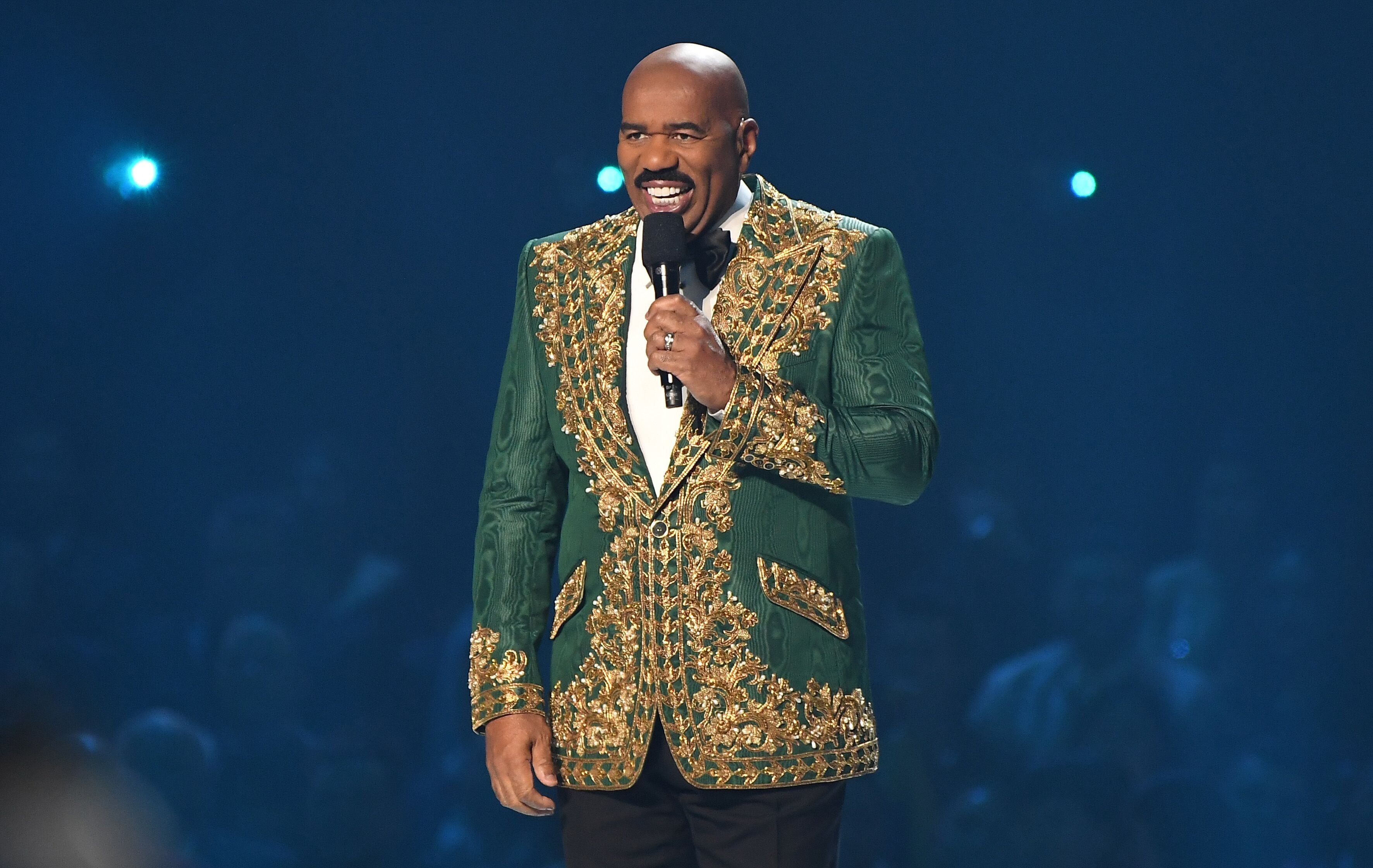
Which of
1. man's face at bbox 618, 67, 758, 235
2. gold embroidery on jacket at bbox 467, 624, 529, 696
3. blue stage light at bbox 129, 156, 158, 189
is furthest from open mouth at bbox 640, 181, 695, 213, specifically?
blue stage light at bbox 129, 156, 158, 189

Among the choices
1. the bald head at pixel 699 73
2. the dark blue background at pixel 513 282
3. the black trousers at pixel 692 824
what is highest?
the dark blue background at pixel 513 282

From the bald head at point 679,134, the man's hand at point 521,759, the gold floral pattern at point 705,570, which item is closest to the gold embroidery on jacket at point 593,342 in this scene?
the gold floral pattern at point 705,570

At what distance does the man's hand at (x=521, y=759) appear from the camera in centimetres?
166

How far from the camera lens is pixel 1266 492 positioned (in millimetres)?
2836

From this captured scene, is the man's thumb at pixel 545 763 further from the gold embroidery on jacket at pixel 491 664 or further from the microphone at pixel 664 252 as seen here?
the microphone at pixel 664 252

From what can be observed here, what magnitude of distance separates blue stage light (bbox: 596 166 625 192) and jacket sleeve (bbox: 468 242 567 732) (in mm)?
1071

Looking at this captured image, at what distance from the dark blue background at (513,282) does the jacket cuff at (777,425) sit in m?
1.34

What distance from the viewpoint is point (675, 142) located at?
5.56 feet

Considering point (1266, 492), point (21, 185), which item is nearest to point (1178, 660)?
point (1266, 492)

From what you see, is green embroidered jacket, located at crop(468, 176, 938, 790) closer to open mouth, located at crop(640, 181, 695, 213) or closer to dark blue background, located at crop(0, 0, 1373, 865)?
open mouth, located at crop(640, 181, 695, 213)

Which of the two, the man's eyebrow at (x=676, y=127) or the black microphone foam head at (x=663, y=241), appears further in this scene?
the man's eyebrow at (x=676, y=127)

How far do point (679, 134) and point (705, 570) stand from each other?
0.47 meters

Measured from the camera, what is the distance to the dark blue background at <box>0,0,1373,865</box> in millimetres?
2834

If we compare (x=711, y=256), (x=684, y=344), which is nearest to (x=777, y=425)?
(x=684, y=344)
